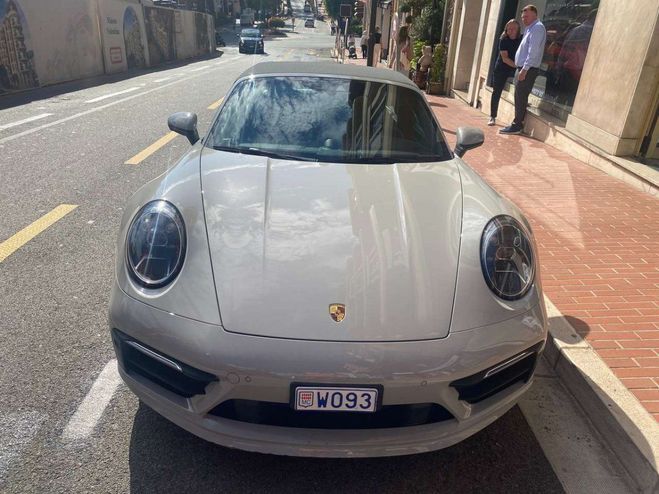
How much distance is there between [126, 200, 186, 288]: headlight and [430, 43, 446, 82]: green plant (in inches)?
537

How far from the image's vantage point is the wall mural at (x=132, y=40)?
73.0 feet

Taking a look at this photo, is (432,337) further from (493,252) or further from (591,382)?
(591,382)

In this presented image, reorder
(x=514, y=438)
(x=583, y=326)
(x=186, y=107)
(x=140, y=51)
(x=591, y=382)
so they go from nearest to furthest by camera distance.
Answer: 1. (x=514, y=438)
2. (x=591, y=382)
3. (x=583, y=326)
4. (x=186, y=107)
5. (x=140, y=51)

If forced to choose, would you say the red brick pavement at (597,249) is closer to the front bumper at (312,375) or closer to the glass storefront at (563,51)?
the front bumper at (312,375)

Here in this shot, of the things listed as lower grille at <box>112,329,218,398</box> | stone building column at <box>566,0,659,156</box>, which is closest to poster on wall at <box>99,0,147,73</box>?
stone building column at <box>566,0,659,156</box>

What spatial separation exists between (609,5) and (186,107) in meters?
8.21

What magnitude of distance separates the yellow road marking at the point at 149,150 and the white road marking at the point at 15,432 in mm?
4762

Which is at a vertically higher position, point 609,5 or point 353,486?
point 609,5

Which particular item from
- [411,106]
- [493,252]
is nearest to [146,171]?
[411,106]

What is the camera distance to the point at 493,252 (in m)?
2.16

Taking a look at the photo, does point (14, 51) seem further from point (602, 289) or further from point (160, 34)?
point (602, 289)

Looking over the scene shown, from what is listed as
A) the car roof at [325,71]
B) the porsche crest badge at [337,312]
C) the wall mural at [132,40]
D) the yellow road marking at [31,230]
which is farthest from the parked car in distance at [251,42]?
the porsche crest badge at [337,312]

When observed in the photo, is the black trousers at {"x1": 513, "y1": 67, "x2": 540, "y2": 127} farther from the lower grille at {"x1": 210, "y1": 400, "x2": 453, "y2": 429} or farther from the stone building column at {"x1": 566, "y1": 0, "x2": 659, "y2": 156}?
the lower grille at {"x1": 210, "y1": 400, "x2": 453, "y2": 429}

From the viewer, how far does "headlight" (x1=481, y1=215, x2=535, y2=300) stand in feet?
6.82
